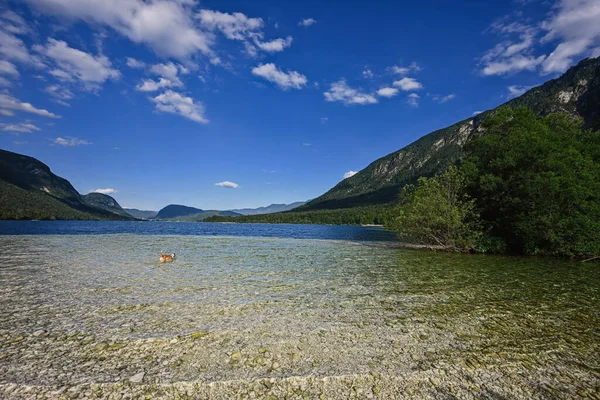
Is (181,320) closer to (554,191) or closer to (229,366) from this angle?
(229,366)

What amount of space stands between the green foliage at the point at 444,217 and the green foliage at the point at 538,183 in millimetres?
2401

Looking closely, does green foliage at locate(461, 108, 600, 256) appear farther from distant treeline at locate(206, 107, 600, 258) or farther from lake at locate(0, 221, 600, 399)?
lake at locate(0, 221, 600, 399)

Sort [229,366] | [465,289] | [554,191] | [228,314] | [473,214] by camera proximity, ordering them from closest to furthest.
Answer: [229,366], [228,314], [465,289], [554,191], [473,214]

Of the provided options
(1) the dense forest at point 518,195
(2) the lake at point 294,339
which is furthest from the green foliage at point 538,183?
(2) the lake at point 294,339

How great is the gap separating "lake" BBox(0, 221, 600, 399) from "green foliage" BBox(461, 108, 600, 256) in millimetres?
18634

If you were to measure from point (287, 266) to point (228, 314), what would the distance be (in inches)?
564

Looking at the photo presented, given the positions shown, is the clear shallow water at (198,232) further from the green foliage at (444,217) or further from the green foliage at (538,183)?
the green foliage at (538,183)

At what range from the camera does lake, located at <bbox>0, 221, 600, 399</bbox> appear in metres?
7.14

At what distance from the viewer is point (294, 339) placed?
9.97 m

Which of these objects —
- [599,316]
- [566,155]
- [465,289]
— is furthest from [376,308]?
[566,155]

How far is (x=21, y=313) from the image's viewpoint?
39.4 ft

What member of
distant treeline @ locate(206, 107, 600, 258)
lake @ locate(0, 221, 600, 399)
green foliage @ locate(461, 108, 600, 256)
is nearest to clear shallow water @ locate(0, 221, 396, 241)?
distant treeline @ locate(206, 107, 600, 258)

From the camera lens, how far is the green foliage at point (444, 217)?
3997cm

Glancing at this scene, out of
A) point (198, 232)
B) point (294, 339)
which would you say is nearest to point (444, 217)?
point (294, 339)
